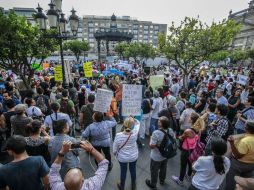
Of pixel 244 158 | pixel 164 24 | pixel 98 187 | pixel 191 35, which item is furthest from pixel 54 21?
pixel 164 24

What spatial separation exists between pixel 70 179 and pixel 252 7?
73142 millimetres

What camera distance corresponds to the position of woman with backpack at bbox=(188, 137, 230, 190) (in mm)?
2850

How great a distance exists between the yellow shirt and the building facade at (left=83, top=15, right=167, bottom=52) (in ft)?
305

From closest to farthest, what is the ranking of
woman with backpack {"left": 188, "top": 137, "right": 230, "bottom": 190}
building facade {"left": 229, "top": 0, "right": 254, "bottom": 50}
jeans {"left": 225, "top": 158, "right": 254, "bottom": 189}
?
woman with backpack {"left": 188, "top": 137, "right": 230, "bottom": 190}
jeans {"left": 225, "top": 158, "right": 254, "bottom": 189}
building facade {"left": 229, "top": 0, "right": 254, "bottom": 50}

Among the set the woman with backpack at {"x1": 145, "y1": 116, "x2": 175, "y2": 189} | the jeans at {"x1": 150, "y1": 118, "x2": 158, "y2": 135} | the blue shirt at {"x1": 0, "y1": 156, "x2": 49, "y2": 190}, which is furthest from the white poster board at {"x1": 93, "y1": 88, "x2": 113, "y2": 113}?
the blue shirt at {"x1": 0, "y1": 156, "x2": 49, "y2": 190}

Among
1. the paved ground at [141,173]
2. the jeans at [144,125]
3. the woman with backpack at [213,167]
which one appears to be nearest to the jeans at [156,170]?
the paved ground at [141,173]

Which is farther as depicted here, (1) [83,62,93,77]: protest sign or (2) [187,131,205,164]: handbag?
(1) [83,62,93,77]: protest sign

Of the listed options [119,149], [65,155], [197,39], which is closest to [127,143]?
[119,149]

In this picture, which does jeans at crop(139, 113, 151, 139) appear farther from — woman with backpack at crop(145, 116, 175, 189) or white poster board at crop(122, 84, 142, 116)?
woman with backpack at crop(145, 116, 175, 189)

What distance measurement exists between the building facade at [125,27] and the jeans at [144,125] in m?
88.9

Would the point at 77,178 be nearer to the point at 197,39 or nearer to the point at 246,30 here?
the point at 197,39

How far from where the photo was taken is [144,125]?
22.5ft

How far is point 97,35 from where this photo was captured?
3756 cm

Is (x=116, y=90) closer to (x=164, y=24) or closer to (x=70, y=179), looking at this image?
(x=70, y=179)
